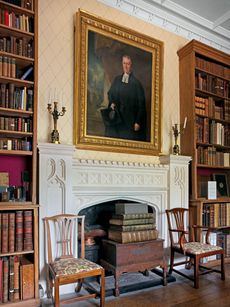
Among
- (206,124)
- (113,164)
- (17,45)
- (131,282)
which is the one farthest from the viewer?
(206,124)

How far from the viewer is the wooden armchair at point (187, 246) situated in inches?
120

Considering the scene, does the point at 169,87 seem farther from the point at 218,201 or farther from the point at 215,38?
the point at 218,201

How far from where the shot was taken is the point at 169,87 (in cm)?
400

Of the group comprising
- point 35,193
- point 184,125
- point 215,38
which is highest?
point 215,38

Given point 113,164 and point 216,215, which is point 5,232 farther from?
point 216,215

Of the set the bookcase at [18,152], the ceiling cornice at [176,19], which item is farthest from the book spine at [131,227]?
the ceiling cornice at [176,19]

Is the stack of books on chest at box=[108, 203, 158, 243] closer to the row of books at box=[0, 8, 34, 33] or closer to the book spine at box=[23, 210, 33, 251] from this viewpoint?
the book spine at box=[23, 210, 33, 251]

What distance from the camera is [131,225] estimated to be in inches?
118

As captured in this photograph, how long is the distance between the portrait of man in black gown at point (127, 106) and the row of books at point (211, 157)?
93 centimetres

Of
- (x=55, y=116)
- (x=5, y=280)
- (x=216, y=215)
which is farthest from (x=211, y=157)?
(x=5, y=280)

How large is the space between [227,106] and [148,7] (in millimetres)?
1886

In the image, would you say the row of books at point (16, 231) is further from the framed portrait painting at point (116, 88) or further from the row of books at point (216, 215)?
the row of books at point (216, 215)

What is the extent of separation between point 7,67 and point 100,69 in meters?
1.16

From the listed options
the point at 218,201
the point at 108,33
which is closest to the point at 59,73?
the point at 108,33
